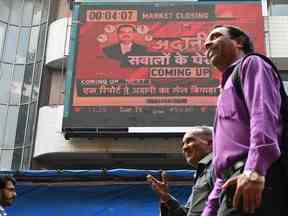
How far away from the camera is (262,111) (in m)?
1.56

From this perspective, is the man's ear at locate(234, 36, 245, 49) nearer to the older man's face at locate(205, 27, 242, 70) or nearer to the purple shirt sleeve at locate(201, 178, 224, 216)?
the older man's face at locate(205, 27, 242, 70)

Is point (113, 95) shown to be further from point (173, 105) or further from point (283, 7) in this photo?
point (283, 7)

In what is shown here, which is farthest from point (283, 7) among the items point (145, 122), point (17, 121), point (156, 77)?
point (17, 121)

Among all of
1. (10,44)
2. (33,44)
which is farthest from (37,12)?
(10,44)

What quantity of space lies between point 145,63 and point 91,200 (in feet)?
21.5

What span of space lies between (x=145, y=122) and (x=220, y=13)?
320 centimetres

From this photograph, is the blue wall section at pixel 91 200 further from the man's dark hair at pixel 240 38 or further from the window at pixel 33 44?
the window at pixel 33 44

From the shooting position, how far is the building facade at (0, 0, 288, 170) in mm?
10648

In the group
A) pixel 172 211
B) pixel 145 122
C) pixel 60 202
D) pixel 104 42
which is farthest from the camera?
pixel 104 42

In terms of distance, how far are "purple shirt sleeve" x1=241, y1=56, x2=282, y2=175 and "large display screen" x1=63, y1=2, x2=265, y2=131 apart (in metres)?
8.49

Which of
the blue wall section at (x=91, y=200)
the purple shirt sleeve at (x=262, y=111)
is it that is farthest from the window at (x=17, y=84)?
the purple shirt sleeve at (x=262, y=111)

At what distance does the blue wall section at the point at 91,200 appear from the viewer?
4621 millimetres

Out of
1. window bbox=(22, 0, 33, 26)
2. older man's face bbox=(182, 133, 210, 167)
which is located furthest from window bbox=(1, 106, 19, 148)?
older man's face bbox=(182, 133, 210, 167)

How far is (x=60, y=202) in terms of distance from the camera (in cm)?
468
